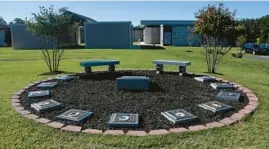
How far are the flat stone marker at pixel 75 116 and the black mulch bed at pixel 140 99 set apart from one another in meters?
0.10

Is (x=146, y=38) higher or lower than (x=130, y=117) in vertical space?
higher

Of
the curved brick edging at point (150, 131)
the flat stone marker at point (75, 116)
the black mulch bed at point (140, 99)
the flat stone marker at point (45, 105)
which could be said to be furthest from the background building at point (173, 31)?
the flat stone marker at point (75, 116)

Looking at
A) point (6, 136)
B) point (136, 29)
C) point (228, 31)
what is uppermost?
point (136, 29)

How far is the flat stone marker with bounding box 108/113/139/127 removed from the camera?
381cm

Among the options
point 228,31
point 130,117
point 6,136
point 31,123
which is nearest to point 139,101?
point 130,117

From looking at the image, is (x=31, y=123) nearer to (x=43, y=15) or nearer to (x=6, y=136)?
(x=6, y=136)

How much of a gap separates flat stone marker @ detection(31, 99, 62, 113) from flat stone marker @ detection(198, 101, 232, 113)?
257 cm

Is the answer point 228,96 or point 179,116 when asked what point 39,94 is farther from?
point 228,96

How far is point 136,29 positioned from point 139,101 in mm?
51020

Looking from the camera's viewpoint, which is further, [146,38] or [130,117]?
[146,38]

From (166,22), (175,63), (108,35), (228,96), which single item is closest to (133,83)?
(228,96)

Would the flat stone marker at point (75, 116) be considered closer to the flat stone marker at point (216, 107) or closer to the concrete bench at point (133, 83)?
the concrete bench at point (133, 83)

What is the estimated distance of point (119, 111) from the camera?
14.7 ft

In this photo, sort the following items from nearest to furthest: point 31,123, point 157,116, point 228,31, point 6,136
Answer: point 6,136 < point 31,123 < point 157,116 < point 228,31
